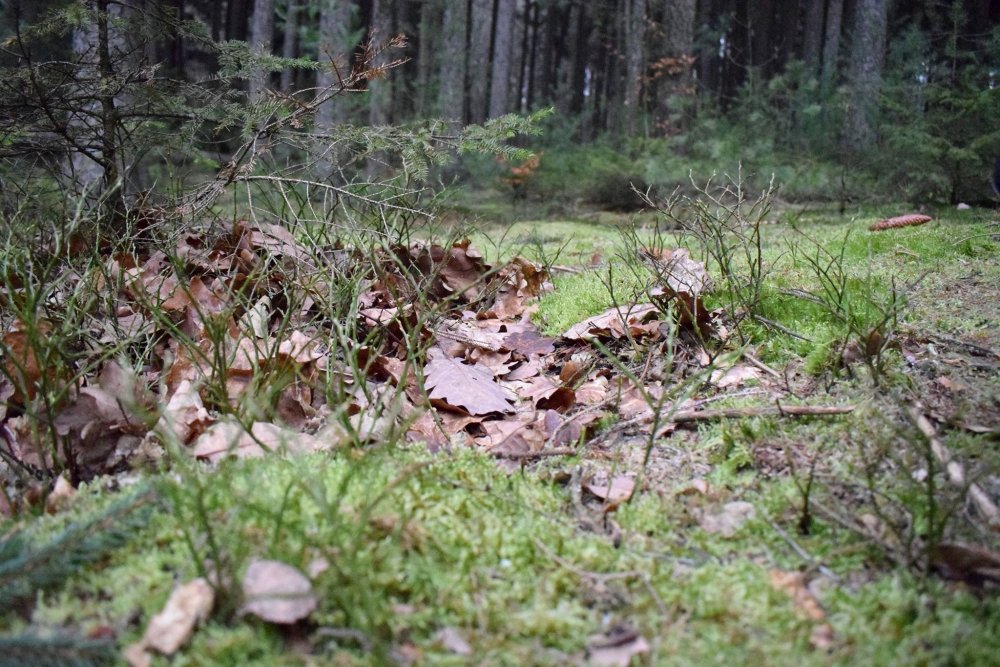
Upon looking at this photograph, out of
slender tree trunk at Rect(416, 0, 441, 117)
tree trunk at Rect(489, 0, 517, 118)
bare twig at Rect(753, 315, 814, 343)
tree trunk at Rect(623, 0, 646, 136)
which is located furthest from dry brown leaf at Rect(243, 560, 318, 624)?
slender tree trunk at Rect(416, 0, 441, 117)

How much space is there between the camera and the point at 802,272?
10.7 ft

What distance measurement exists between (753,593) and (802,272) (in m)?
2.37

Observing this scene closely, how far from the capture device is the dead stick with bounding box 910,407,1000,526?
1393mm

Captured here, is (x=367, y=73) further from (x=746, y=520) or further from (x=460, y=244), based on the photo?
(x=746, y=520)

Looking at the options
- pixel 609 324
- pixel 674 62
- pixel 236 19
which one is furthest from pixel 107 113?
pixel 236 19

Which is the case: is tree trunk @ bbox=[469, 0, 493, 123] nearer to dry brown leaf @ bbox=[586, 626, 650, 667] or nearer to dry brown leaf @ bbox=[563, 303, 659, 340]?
dry brown leaf @ bbox=[563, 303, 659, 340]

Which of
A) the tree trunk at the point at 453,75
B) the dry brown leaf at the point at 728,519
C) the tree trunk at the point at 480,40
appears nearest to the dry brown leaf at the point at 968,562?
the dry brown leaf at the point at 728,519

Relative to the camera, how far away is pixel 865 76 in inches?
462

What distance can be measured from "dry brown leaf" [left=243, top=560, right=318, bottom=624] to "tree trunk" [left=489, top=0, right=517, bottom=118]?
14.1m

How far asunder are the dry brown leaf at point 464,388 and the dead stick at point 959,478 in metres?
1.22

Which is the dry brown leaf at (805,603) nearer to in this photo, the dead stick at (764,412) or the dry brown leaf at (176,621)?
the dead stick at (764,412)

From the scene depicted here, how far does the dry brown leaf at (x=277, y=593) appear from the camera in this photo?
109 cm

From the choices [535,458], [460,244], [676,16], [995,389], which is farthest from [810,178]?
[535,458]

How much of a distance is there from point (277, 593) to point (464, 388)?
130 centimetres
